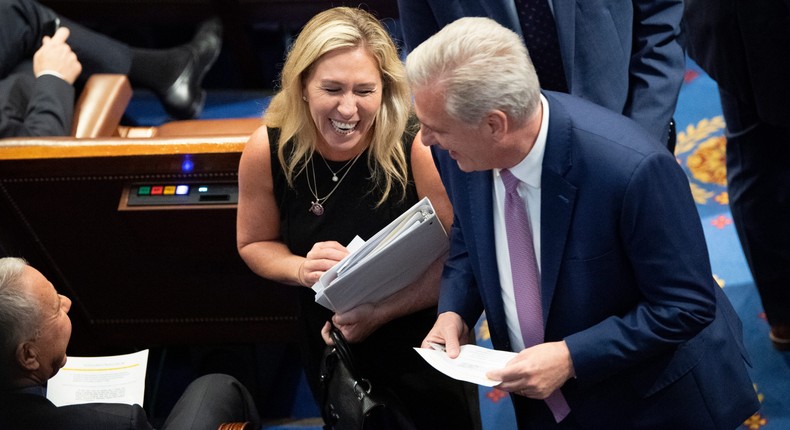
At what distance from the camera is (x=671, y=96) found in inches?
89.5

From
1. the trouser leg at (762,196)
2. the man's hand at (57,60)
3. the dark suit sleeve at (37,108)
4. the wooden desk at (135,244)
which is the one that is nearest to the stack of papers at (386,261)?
the wooden desk at (135,244)

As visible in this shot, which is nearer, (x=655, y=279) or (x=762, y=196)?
(x=655, y=279)

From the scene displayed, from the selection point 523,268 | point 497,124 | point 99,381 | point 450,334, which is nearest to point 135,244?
point 99,381

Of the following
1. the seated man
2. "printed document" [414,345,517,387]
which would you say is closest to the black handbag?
"printed document" [414,345,517,387]

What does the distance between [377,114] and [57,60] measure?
2251mm

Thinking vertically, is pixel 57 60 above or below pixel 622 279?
below

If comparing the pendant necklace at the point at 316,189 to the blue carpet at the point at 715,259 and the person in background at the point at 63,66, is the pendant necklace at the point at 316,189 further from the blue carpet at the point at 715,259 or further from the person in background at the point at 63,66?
the person in background at the point at 63,66

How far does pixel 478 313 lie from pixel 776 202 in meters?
1.22

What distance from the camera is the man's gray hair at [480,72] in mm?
1626

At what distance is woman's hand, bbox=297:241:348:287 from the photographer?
7.34ft

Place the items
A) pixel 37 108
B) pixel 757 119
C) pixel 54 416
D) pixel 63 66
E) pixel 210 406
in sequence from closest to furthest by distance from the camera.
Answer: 1. pixel 54 416
2. pixel 210 406
3. pixel 757 119
4. pixel 37 108
5. pixel 63 66

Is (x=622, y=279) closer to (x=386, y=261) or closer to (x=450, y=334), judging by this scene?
(x=450, y=334)

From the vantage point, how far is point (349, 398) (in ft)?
7.42

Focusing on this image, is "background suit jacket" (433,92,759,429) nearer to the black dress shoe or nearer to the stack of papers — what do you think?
the stack of papers
